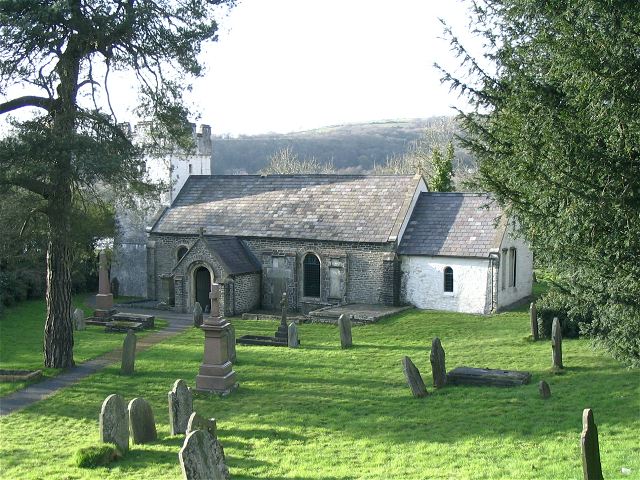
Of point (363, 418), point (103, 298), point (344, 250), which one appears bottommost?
point (363, 418)

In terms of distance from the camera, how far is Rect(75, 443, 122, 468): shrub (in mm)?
12570

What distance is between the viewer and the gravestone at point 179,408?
14.3 metres

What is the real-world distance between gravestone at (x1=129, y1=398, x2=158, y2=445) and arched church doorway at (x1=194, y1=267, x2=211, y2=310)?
60.9ft

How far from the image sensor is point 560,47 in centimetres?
983

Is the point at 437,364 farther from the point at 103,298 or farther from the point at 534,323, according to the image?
the point at 103,298

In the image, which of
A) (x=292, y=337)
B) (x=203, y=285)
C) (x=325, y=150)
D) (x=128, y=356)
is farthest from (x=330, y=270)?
(x=325, y=150)

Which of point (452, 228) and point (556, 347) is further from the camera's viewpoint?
point (452, 228)

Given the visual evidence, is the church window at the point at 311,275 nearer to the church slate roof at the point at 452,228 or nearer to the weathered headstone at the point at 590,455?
the church slate roof at the point at 452,228

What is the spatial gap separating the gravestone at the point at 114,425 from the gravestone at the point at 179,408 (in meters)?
1.10

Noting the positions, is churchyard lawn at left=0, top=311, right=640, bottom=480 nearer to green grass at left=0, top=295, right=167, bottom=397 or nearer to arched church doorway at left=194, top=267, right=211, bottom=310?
green grass at left=0, top=295, right=167, bottom=397

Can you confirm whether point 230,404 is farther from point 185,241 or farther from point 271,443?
point 185,241

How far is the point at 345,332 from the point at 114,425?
420 inches

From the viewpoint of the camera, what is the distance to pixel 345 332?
22.9 m

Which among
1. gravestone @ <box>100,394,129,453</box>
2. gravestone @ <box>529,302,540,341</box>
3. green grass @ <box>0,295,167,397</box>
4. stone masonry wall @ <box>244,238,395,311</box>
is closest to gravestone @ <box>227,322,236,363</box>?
green grass @ <box>0,295,167,397</box>
